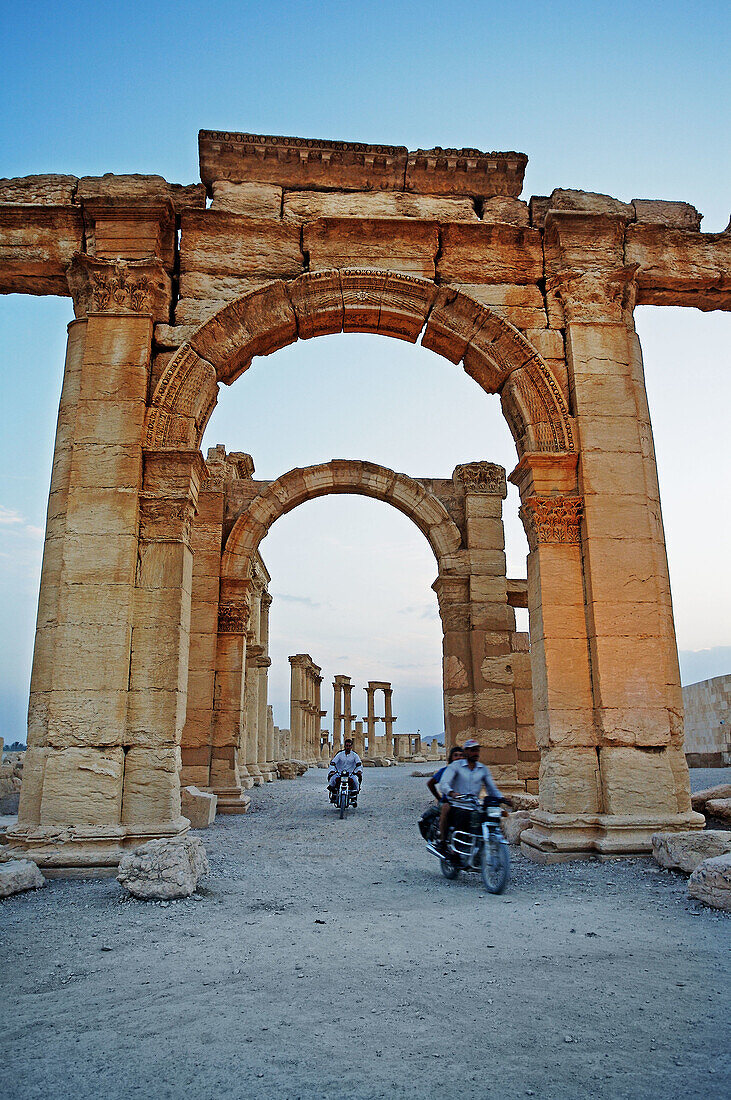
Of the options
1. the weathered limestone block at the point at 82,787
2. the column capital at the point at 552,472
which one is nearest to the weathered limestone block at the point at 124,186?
the column capital at the point at 552,472

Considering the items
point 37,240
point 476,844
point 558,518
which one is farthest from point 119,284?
point 476,844

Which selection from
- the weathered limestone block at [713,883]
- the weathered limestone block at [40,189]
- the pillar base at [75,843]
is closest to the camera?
the weathered limestone block at [713,883]

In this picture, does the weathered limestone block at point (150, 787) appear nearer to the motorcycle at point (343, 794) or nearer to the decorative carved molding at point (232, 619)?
the motorcycle at point (343, 794)

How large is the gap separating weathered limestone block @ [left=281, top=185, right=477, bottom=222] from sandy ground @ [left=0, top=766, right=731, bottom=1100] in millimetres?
7621

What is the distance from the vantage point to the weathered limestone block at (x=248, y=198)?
8.72 m

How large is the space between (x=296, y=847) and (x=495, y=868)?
11.4 ft

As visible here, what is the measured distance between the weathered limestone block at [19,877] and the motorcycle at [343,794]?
655 centimetres

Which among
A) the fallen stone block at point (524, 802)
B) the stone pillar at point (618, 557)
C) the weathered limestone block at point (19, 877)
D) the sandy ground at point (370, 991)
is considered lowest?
the sandy ground at point (370, 991)

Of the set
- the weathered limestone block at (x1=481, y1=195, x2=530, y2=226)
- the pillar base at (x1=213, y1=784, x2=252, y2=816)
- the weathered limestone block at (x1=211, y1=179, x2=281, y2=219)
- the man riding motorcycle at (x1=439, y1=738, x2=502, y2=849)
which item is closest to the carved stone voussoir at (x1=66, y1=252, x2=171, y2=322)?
the weathered limestone block at (x1=211, y1=179, x2=281, y2=219)

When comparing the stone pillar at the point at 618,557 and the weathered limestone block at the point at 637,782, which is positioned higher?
the stone pillar at the point at 618,557

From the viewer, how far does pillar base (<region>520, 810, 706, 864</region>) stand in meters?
6.70

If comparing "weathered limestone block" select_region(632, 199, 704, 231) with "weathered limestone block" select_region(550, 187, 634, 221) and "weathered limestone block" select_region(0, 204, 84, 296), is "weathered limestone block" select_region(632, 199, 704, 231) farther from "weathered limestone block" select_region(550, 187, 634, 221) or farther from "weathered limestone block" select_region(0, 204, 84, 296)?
"weathered limestone block" select_region(0, 204, 84, 296)

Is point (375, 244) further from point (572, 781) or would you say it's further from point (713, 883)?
point (713, 883)

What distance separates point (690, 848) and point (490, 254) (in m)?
6.85
